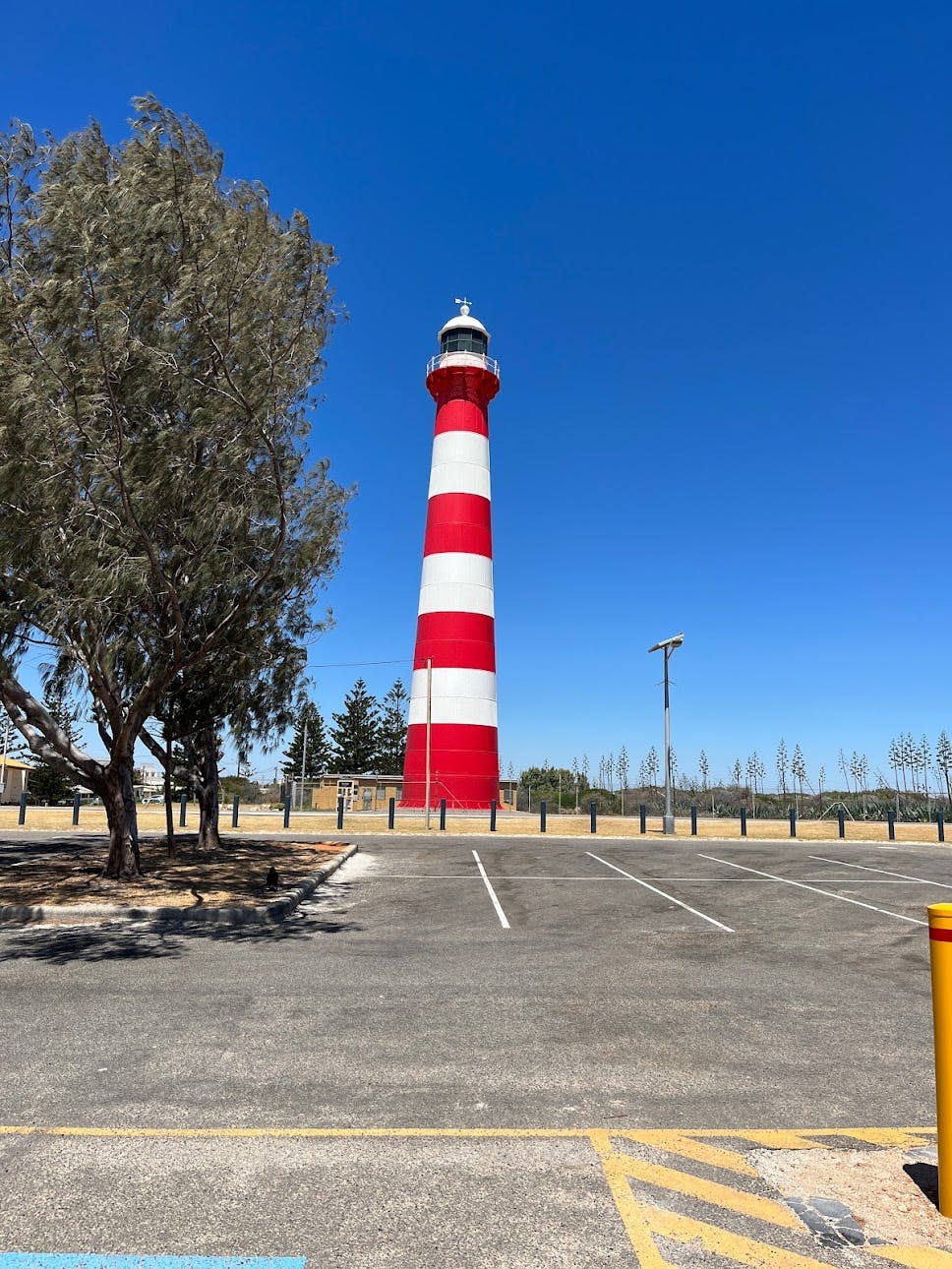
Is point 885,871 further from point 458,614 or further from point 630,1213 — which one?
point 458,614

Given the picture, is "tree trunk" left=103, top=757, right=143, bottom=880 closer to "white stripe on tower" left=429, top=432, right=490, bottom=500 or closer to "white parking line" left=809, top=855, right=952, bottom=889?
"white parking line" left=809, top=855, right=952, bottom=889

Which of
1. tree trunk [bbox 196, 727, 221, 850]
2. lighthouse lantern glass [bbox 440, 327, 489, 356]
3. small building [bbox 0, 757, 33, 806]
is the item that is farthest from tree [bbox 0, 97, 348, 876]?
small building [bbox 0, 757, 33, 806]

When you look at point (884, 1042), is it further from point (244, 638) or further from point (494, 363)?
point (494, 363)

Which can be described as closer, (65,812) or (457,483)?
(65,812)

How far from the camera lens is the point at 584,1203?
361 centimetres

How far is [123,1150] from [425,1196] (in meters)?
1.51

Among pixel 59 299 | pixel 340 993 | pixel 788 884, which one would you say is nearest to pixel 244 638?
pixel 59 299

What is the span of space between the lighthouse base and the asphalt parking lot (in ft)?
75.3

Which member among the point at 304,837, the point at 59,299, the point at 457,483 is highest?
the point at 457,483

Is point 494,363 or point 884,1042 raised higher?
point 494,363

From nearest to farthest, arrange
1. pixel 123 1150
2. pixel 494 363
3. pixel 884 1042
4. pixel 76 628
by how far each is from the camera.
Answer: pixel 123 1150
pixel 884 1042
pixel 76 628
pixel 494 363

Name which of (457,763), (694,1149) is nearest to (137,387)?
(694,1149)

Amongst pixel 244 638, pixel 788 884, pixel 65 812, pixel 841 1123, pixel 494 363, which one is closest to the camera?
pixel 841 1123

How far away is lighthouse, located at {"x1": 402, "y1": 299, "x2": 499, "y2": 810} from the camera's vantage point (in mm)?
34406
